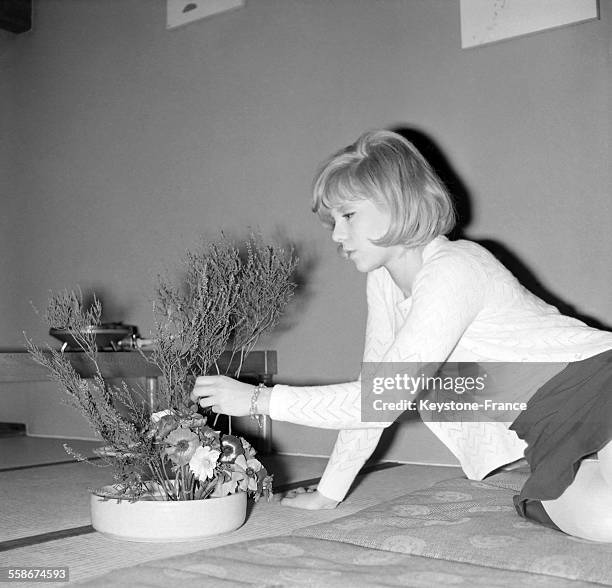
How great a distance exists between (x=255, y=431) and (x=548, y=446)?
1.90 m

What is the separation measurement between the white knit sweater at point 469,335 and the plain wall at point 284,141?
3.17 ft

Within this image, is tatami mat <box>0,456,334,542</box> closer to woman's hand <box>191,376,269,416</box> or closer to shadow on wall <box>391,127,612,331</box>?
woman's hand <box>191,376,269,416</box>

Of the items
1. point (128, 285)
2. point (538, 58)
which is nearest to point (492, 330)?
point (538, 58)

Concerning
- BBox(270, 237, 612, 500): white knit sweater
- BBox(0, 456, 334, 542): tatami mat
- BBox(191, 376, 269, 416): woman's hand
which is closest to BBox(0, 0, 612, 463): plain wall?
BBox(0, 456, 334, 542): tatami mat

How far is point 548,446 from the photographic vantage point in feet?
5.03

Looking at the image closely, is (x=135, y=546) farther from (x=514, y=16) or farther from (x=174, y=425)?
(x=514, y=16)

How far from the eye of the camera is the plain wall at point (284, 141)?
8.71 ft

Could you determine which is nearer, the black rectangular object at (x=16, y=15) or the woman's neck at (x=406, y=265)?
the woman's neck at (x=406, y=265)

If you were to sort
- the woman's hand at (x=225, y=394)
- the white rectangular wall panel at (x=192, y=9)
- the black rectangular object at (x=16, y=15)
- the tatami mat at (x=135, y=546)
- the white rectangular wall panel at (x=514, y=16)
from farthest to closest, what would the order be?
1. the black rectangular object at (x=16, y=15)
2. the white rectangular wall panel at (x=192, y=9)
3. the white rectangular wall panel at (x=514, y=16)
4. the woman's hand at (x=225, y=394)
5. the tatami mat at (x=135, y=546)

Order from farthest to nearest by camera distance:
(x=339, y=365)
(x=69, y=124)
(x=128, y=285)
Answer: (x=69, y=124), (x=128, y=285), (x=339, y=365)

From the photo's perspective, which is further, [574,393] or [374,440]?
[374,440]

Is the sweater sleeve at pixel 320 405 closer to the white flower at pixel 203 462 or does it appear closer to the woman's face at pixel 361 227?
the white flower at pixel 203 462

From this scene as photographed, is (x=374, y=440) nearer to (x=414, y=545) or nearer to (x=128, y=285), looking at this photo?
(x=414, y=545)

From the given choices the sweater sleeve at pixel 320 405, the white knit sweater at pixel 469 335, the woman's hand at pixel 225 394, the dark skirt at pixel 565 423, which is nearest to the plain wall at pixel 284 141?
the white knit sweater at pixel 469 335
